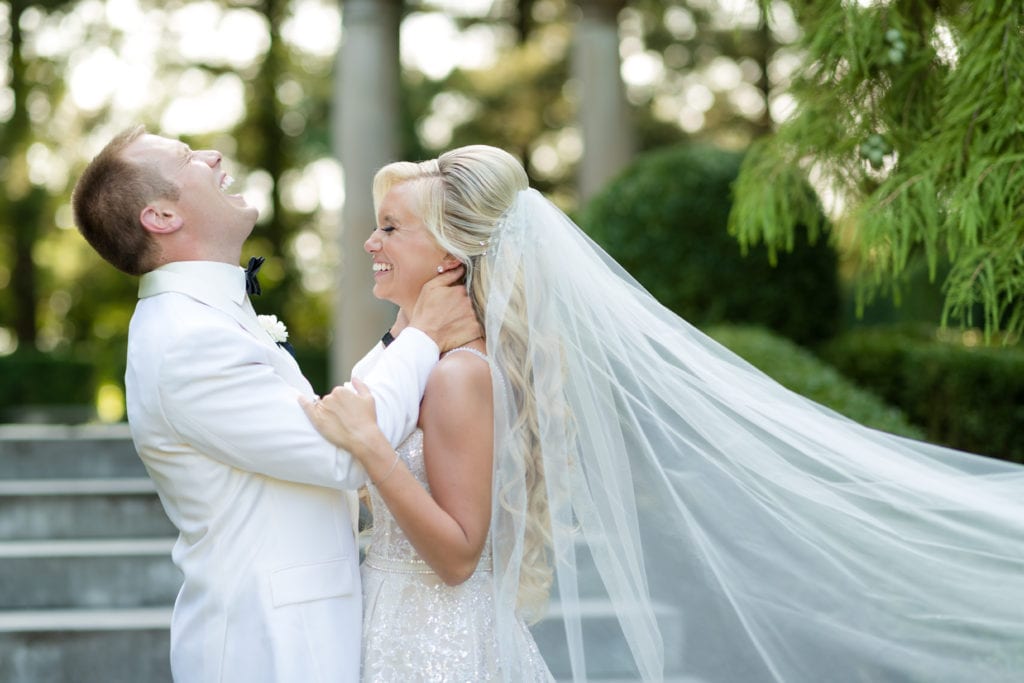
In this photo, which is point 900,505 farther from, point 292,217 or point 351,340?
point 292,217

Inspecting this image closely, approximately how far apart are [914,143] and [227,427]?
8.51 feet

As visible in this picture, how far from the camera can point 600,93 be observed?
11.3 m

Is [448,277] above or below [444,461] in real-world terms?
above

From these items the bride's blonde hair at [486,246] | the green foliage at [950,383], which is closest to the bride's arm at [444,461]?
the bride's blonde hair at [486,246]

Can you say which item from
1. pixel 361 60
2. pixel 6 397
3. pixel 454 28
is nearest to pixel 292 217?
pixel 454 28

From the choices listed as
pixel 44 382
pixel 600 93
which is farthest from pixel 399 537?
pixel 44 382

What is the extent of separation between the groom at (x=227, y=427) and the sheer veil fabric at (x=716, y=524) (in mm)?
291

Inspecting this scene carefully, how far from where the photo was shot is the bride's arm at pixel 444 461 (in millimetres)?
2703

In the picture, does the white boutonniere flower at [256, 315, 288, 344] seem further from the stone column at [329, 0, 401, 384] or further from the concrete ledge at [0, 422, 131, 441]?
the stone column at [329, 0, 401, 384]

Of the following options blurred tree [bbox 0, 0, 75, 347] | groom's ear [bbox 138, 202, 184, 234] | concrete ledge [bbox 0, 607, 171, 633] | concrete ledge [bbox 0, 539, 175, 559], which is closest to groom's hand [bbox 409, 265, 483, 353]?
groom's ear [bbox 138, 202, 184, 234]

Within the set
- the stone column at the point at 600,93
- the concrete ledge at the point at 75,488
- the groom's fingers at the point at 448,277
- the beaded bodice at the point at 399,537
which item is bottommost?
the concrete ledge at the point at 75,488

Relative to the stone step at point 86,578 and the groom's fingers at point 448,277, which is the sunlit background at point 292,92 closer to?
the stone step at point 86,578

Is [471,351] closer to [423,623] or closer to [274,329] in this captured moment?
[274,329]

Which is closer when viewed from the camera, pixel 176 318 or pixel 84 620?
pixel 176 318
